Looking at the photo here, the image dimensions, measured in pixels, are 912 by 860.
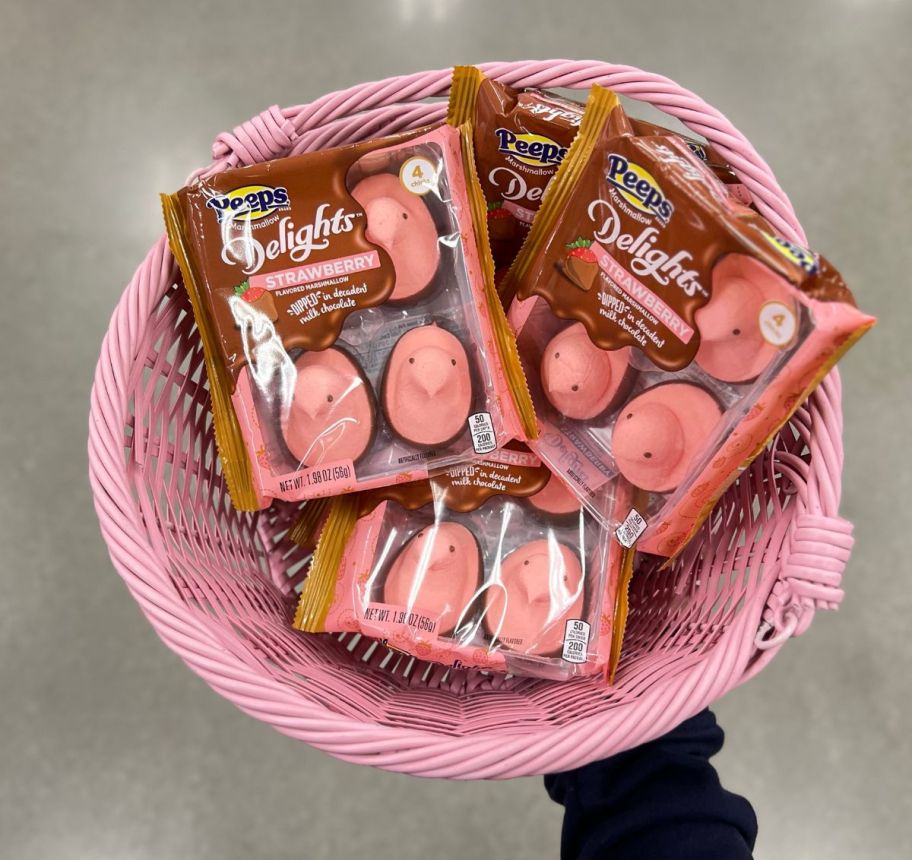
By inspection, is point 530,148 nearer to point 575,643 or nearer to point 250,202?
point 250,202

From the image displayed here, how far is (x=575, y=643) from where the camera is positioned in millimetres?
799

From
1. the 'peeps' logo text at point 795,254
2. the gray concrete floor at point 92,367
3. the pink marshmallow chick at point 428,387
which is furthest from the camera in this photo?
the gray concrete floor at point 92,367

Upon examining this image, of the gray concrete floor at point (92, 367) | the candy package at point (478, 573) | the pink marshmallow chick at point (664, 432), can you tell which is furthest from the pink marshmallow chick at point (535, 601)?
the gray concrete floor at point (92, 367)

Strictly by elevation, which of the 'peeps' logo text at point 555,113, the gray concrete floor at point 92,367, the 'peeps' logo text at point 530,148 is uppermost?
the 'peeps' logo text at point 555,113

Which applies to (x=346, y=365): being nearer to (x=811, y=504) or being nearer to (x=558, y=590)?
(x=558, y=590)

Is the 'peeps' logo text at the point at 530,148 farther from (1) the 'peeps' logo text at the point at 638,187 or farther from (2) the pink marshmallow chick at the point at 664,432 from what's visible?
(2) the pink marshmallow chick at the point at 664,432

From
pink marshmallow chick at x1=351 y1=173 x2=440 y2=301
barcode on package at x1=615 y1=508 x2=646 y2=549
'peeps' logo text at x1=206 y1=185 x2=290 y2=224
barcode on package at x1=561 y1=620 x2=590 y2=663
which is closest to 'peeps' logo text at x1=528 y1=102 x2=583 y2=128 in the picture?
pink marshmallow chick at x1=351 y1=173 x2=440 y2=301

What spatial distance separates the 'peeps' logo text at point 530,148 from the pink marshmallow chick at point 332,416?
0.92 ft

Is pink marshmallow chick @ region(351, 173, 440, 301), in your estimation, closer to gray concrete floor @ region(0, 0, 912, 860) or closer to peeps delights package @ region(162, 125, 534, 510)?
peeps delights package @ region(162, 125, 534, 510)

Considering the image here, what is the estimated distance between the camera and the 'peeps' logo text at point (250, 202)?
31.5 inches

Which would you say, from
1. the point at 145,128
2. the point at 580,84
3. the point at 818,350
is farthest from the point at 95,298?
Answer: the point at 818,350

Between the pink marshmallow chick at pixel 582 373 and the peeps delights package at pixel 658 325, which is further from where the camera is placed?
the pink marshmallow chick at pixel 582 373

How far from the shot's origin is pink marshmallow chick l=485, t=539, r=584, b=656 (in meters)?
0.81

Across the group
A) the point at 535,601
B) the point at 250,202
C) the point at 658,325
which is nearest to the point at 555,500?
the point at 535,601
